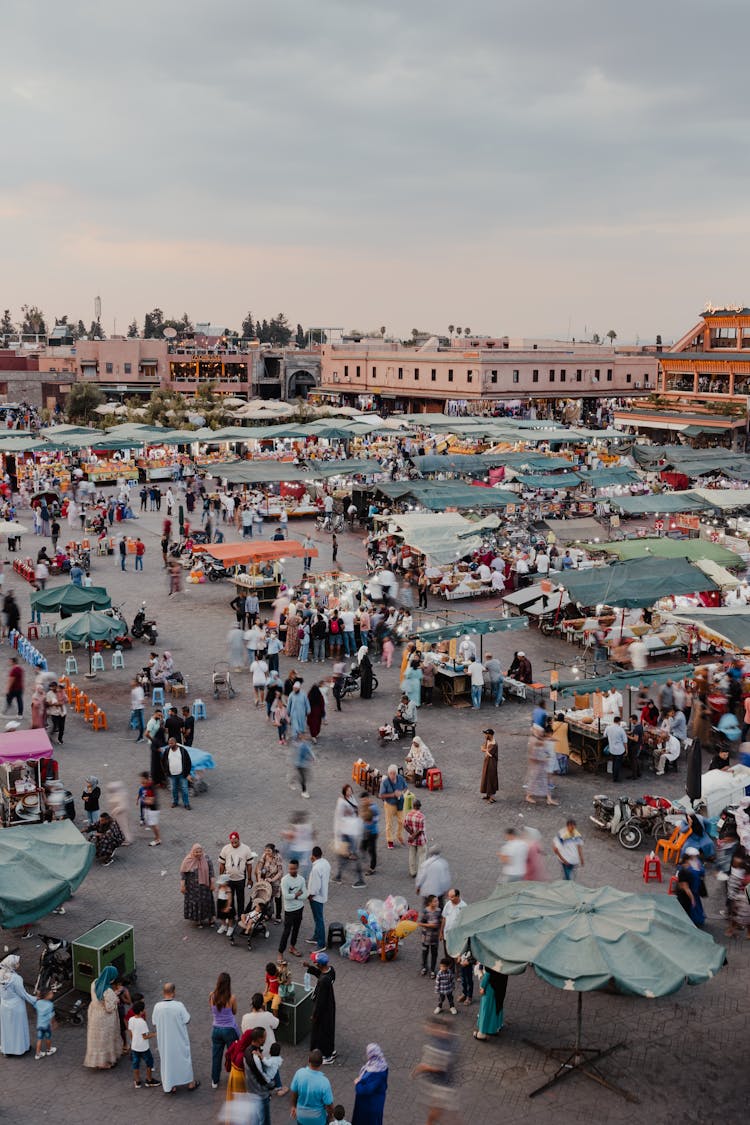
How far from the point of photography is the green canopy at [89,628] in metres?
19.2

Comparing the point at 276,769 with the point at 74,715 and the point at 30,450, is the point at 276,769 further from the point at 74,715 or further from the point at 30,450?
the point at 30,450

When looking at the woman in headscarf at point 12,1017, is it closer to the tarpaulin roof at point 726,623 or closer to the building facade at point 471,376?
the tarpaulin roof at point 726,623

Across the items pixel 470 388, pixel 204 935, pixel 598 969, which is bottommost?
pixel 204 935

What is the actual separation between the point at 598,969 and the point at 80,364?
286 ft

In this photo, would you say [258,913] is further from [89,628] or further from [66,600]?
[66,600]

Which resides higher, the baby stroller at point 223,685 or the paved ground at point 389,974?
the baby stroller at point 223,685

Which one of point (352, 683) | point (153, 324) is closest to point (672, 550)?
point (352, 683)

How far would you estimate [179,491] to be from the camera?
1768 inches

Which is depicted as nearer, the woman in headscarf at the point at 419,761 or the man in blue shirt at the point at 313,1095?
the man in blue shirt at the point at 313,1095

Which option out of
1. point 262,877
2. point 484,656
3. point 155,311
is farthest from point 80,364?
point 155,311

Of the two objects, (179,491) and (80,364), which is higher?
(80,364)

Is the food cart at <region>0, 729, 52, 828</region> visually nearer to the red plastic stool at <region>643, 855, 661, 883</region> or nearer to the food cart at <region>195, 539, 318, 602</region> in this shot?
the red plastic stool at <region>643, 855, 661, 883</region>

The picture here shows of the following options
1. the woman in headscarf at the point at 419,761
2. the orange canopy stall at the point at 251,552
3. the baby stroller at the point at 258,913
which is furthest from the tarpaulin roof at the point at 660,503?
the baby stroller at the point at 258,913

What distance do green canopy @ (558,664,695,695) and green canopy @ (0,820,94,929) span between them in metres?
7.91
